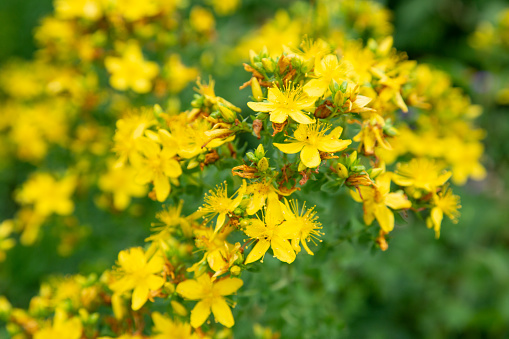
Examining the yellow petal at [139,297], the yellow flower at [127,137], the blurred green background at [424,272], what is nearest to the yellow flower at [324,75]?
the yellow flower at [127,137]

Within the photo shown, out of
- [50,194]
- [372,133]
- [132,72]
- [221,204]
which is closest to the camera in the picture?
[221,204]

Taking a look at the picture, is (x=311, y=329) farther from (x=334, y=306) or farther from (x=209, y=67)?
(x=209, y=67)

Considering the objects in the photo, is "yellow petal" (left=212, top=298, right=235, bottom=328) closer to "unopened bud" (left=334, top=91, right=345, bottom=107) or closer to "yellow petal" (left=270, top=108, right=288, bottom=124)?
"yellow petal" (left=270, top=108, right=288, bottom=124)

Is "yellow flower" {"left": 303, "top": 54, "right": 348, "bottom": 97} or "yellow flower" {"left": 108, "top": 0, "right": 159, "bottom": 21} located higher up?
"yellow flower" {"left": 303, "top": 54, "right": 348, "bottom": 97}

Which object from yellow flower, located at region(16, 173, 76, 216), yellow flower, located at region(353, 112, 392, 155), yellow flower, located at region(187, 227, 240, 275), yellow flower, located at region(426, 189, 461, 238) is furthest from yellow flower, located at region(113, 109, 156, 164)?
yellow flower, located at region(16, 173, 76, 216)

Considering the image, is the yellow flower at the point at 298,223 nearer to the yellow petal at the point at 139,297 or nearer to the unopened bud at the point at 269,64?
the unopened bud at the point at 269,64

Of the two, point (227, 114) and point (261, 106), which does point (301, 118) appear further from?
point (227, 114)

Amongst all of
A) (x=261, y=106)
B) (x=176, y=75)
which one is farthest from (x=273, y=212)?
(x=176, y=75)
